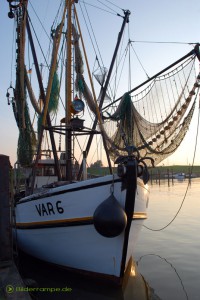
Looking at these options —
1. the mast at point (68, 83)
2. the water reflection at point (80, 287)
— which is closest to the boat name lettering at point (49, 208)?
the water reflection at point (80, 287)

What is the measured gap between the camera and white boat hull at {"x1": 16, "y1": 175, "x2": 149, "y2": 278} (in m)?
8.43

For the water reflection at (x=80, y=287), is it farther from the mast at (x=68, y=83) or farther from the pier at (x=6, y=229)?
the mast at (x=68, y=83)

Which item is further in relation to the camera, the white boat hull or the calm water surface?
the calm water surface

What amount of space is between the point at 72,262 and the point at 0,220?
2.35 metres

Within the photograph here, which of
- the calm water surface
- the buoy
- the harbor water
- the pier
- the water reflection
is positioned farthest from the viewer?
the calm water surface

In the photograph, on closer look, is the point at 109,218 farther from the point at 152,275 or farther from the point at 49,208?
the point at 152,275

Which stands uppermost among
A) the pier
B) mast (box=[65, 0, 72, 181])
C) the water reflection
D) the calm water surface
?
mast (box=[65, 0, 72, 181])

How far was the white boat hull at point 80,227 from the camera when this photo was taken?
332 inches

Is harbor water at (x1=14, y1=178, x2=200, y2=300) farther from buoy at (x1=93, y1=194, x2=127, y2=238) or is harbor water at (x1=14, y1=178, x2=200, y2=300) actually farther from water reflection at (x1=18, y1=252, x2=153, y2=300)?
buoy at (x1=93, y1=194, x2=127, y2=238)

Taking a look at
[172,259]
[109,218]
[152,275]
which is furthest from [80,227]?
[172,259]

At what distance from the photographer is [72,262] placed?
A: 30.2ft

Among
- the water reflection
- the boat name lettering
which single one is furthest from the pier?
the boat name lettering

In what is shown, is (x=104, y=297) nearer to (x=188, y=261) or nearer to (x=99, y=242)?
(x=99, y=242)

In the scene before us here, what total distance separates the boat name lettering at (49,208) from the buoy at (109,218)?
55.8 inches
